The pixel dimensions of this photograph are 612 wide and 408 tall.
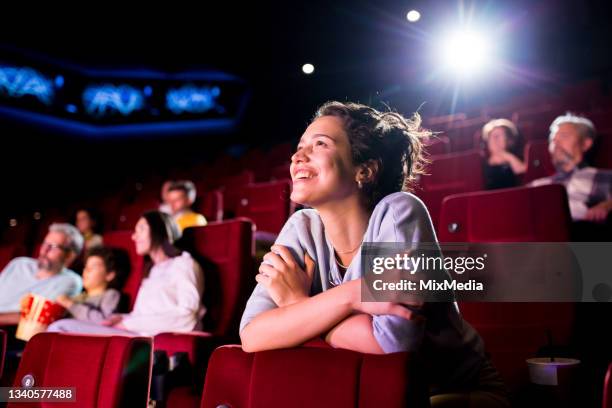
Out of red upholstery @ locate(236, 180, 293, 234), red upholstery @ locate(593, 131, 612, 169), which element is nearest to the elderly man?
red upholstery @ locate(236, 180, 293, 234)

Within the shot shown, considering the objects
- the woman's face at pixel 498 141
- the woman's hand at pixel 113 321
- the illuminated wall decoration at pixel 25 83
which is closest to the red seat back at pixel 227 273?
the woman's hand at pixel 113 321

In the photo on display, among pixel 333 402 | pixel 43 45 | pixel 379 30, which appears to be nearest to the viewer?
pixel 333 402

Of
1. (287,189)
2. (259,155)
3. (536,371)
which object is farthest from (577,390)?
(259,155)

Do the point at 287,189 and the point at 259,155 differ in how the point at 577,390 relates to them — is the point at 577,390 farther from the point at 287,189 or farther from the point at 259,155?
the point at 259,155

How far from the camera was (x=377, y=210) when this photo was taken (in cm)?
32

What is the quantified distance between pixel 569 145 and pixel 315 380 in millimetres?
738

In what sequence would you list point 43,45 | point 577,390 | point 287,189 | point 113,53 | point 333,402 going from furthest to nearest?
point 113,53
point 43,45
point 287,189
point 577,390
point 333,402

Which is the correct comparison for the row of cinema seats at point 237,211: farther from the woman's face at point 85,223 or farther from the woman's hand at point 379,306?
the woman's hand at point 379,306

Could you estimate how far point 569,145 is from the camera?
0.84m

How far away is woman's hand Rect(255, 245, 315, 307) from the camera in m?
0.30

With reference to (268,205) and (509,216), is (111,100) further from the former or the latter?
(509,216)

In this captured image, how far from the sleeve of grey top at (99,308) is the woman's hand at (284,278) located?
47 cm

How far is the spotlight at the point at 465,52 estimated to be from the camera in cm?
187

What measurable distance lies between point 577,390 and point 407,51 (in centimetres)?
165
